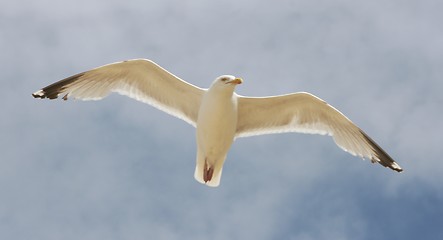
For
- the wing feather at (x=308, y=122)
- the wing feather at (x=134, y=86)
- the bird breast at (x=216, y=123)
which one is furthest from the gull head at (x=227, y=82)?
the wing feather at (x=308, y=122)

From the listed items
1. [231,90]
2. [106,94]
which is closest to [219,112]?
[231,90]

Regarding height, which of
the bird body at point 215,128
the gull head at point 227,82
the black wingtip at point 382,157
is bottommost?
the black wingtip at point 382,157

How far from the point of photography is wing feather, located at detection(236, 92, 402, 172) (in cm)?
1166

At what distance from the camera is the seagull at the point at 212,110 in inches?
437

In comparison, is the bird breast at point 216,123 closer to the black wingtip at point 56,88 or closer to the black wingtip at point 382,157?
the black wingtip at point 56,88

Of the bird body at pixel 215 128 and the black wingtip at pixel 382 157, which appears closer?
the bird body at pixel 215 128

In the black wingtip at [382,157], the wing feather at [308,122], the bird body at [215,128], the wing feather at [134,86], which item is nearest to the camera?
the bird body at [215,128]

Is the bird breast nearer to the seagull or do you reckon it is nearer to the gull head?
the seagull

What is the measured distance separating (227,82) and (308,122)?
1752 mm

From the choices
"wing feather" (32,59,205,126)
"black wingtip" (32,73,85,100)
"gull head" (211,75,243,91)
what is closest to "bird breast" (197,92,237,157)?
"gull head" (211,75,243,91)

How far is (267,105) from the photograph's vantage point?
38.1 ft

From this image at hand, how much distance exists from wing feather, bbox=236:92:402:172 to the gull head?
803 millimetres

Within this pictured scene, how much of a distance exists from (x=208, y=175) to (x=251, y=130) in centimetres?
105

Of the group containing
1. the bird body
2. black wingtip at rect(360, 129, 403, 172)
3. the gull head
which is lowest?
black wingtip at rect(360, 129, 403, 172)
